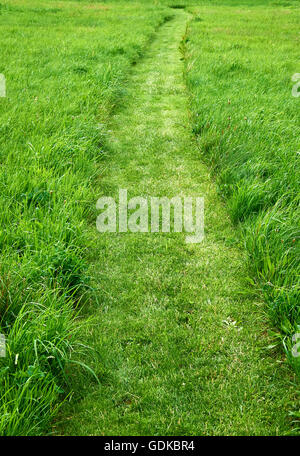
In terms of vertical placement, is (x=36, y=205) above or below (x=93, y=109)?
below

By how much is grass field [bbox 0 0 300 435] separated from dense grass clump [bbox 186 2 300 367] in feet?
0.08

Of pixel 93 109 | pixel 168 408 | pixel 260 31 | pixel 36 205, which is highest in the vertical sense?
pixel 260 31

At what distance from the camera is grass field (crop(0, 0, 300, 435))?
7.20 feet

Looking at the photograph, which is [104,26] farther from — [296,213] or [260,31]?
[296,213]

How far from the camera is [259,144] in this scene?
4.87 m

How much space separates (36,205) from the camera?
374 centimetres

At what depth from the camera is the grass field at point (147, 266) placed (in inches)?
Answer: 86.4

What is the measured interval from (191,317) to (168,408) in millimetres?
780

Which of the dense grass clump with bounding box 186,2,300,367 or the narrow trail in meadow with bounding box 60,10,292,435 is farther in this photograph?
the dense grass clump with bounding box 186,2,300,367

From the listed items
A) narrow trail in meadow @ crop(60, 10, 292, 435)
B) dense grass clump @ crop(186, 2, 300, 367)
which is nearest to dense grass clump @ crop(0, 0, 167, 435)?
narrow trail in meadow @ crop(60, 10, 292, 435)

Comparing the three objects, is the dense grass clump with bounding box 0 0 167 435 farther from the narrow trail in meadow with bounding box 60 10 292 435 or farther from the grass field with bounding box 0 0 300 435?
the narrow trail in meadow with bounding box 60 10 292 435

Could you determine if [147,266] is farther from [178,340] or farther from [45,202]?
[45,202]

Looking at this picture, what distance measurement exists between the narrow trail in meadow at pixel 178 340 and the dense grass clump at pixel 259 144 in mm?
225

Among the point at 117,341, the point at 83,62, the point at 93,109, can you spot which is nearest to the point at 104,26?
the point at 83,62
